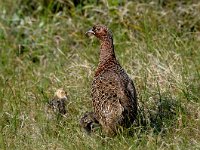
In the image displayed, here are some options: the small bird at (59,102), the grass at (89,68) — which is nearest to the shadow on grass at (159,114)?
the grass at (89,68)

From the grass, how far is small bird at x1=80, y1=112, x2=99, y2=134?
7 centimetres

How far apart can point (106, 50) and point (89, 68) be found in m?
1.29

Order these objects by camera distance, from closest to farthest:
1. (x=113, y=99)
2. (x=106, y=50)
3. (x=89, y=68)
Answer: (x=113, y=99) → (x=106, y=50) → (x=89, y=68)

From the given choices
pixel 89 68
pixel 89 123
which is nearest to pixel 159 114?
pixel 89 123

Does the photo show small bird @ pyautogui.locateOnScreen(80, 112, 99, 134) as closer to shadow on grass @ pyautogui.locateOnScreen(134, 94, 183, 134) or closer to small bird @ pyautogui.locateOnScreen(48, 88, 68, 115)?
shadow on grass @ pyautogui.locateOnScreen(134, 94, 183, 134)

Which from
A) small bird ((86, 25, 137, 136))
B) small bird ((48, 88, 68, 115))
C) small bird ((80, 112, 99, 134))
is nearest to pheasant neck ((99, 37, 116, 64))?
small bird ((86, 25, 137, 136))

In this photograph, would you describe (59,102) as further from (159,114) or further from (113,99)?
(113,99)

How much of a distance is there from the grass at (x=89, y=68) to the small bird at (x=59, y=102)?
0.08 m

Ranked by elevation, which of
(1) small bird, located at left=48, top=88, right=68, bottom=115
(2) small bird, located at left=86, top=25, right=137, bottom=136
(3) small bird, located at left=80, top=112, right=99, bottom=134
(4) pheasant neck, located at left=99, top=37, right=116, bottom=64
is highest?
(4) pheasant neck, located at left=99, top=37, right=116, bottom=64

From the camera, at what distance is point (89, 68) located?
27.6 feet

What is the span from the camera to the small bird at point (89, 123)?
681cm

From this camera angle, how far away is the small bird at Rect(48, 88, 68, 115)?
7.51 meters

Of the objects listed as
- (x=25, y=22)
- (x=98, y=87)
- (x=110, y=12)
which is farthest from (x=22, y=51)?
(x=98, y=87)

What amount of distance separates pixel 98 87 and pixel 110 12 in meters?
3.17
